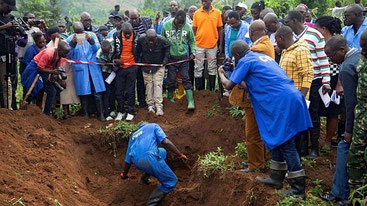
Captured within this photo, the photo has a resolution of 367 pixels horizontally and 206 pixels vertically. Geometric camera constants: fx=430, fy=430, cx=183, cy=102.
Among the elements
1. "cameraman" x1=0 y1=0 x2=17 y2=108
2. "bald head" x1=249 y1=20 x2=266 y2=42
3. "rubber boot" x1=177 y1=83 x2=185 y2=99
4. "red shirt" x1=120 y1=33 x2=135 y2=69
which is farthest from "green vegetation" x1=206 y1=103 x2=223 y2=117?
"cameraman" x1=0 y1=0 x2=17 y2=108

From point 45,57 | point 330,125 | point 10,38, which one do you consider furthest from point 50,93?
point 330,125

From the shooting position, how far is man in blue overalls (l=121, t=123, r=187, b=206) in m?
6.54

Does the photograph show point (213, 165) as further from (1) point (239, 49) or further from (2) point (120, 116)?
(2) point (120, 116)

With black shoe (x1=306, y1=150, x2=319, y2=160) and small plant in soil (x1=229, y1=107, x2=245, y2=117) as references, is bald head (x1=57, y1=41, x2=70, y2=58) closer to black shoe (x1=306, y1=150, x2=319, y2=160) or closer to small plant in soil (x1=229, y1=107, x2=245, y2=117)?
small plant in soil (x1=229, y1=107, x2=245, y2=117)

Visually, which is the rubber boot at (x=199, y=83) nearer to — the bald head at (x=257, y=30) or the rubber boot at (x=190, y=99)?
the rubber boot at (x=190, y=99)

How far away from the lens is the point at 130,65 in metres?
9.11

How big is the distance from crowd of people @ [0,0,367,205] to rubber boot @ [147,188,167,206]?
34mm

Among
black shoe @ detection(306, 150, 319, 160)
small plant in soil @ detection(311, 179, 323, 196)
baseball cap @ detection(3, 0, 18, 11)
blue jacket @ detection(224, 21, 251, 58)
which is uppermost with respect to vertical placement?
baseball cap @ detection(3, 0, 18, 11)

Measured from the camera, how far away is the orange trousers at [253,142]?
5.65 metres

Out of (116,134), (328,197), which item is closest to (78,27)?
(116,134)

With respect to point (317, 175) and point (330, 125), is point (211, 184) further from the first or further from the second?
point (330, 125)

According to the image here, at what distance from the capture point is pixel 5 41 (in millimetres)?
7668

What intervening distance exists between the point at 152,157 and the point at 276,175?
6.70 feet

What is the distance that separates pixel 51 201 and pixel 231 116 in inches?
182
